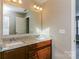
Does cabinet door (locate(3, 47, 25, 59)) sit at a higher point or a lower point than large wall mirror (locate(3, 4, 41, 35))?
lower

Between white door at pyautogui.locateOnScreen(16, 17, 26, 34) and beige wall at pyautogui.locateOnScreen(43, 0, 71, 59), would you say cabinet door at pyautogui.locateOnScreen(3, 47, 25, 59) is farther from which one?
beige wall at pyautogui.locateOnScreen(43, 0, 71, 59)

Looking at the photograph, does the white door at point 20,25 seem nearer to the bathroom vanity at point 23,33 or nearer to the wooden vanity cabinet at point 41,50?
the bathroom vanity at point 23,33

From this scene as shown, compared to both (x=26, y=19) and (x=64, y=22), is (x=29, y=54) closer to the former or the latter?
(x=26, y=19)

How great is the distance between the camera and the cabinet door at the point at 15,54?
1822 mm

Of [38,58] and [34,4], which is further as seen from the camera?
[34,4]

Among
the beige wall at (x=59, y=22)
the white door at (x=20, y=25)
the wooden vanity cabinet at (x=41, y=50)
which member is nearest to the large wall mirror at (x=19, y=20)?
the white door at (x=20, y=25)

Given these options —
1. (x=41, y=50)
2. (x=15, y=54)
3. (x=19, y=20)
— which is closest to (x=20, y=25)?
(x=19, y=20)

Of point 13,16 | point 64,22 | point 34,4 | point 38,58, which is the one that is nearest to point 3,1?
point 13,16

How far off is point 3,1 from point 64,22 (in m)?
1.70

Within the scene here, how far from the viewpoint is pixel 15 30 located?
9.10 ft

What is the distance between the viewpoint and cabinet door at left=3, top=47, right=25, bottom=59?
182cm

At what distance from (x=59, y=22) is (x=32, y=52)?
4.34 feet

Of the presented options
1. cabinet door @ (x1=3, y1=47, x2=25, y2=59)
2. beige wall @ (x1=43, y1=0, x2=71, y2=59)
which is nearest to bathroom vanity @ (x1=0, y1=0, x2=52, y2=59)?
cabinet door @ (x1=3, y1=47, x2=25, y2=59)

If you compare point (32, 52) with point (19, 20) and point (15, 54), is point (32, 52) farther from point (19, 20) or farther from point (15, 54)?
point (19, 20)
